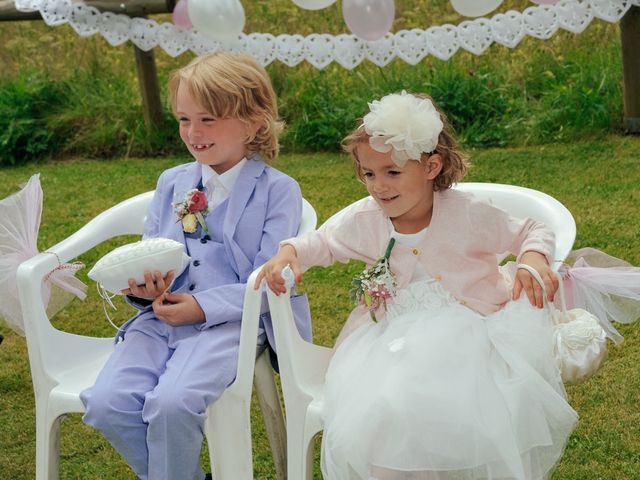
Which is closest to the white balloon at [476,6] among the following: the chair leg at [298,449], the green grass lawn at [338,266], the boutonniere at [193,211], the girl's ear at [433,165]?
the green grass lawn at [338,266]

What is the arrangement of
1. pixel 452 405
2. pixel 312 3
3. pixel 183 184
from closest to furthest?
pixel 452 405, pixel 183 184, pixel 312 3

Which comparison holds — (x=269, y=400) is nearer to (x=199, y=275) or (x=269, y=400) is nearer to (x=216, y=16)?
(x=199, y=275)

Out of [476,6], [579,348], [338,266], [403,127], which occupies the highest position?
[403,127]

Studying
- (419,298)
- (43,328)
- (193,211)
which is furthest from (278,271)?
(43,328)

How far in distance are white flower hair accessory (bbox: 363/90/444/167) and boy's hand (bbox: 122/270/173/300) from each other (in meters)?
0.57

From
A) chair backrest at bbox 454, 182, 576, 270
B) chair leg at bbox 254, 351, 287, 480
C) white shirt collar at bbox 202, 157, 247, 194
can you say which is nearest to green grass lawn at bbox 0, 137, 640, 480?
chair leg at bbox 254, 351, 287, 480

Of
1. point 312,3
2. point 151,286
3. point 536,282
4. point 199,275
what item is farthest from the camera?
point 312,3

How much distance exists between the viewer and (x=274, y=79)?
20.1ft

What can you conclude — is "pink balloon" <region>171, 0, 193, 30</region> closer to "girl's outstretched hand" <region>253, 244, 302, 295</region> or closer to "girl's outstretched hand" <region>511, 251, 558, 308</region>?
"girl's outstretched hand" <region>253, 244, 302, 295</region>

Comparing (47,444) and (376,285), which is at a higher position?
(376,285)

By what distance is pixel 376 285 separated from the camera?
7.32ft

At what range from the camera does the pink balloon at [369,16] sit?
4.80 m

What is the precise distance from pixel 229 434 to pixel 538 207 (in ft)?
2.89

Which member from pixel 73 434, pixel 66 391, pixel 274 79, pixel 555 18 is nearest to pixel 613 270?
pixel 66 391
